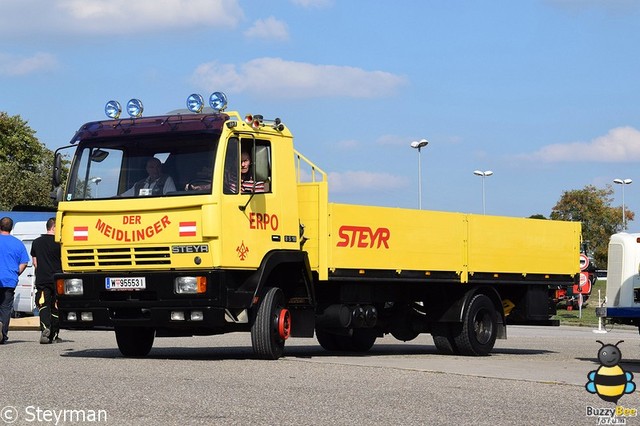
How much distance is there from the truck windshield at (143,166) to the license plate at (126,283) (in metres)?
1.01

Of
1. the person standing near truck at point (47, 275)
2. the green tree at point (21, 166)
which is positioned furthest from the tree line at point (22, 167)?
the person standing near truck at point (47, 275)

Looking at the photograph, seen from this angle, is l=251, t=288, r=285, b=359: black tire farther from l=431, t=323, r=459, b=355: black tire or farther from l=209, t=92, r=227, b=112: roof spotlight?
l=431, t=323, r=459, b=355: black tire

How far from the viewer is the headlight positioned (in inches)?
589

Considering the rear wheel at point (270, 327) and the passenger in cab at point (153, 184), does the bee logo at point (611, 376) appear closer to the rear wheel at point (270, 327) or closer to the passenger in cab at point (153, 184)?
the rear wheel at point (270, 327)

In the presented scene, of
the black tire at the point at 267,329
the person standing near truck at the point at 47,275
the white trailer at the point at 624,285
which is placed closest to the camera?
the black tire at the point at 267,329

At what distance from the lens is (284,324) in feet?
50.0

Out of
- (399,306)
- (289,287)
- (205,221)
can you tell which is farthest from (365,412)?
(399,306)

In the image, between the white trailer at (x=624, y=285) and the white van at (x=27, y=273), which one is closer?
the white trailer at (x=624, y=285)

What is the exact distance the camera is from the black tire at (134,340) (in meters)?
16.1

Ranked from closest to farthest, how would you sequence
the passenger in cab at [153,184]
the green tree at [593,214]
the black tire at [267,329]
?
the passenger in cab at [153,184]
the black tire at [267,329]
the green tree at [593,214]

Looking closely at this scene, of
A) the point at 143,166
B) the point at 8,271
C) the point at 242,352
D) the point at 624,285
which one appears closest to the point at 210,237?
the point at 143,166

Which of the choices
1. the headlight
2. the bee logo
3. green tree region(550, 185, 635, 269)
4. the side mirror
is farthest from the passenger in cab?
green tree region(550, 185, 635, 269)

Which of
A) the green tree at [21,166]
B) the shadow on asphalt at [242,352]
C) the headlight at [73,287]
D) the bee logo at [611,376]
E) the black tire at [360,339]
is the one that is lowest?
the shadow on asphalt at [242,352]

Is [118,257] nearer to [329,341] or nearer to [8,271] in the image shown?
[8,271]
